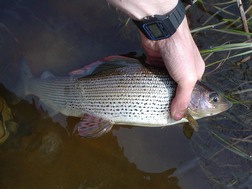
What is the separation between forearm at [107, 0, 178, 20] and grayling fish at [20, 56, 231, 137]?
0.71 m

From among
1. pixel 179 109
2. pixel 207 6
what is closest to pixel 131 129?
pixel 179 109

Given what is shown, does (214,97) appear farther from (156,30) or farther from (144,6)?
(144,6)

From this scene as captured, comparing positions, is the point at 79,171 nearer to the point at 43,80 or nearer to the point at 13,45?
the point at 43,80

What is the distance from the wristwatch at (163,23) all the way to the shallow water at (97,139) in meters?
1.26

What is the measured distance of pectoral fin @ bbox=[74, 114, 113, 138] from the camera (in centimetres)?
335

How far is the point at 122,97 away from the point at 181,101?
57cm

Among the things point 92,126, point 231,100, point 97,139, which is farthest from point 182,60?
point 97,139

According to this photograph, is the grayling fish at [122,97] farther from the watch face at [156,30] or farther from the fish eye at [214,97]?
the watch face at [156,30]

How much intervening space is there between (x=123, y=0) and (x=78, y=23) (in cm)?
170

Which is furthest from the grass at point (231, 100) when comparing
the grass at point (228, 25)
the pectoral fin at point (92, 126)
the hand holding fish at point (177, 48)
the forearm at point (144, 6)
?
the forearm at point (144, 6)

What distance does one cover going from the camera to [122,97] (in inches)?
130

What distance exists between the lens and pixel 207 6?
421 centimetres

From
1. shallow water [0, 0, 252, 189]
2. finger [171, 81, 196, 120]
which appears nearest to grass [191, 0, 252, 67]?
shallow water [0, 0, 252, 189]

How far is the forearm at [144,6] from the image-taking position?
251 centimetres
